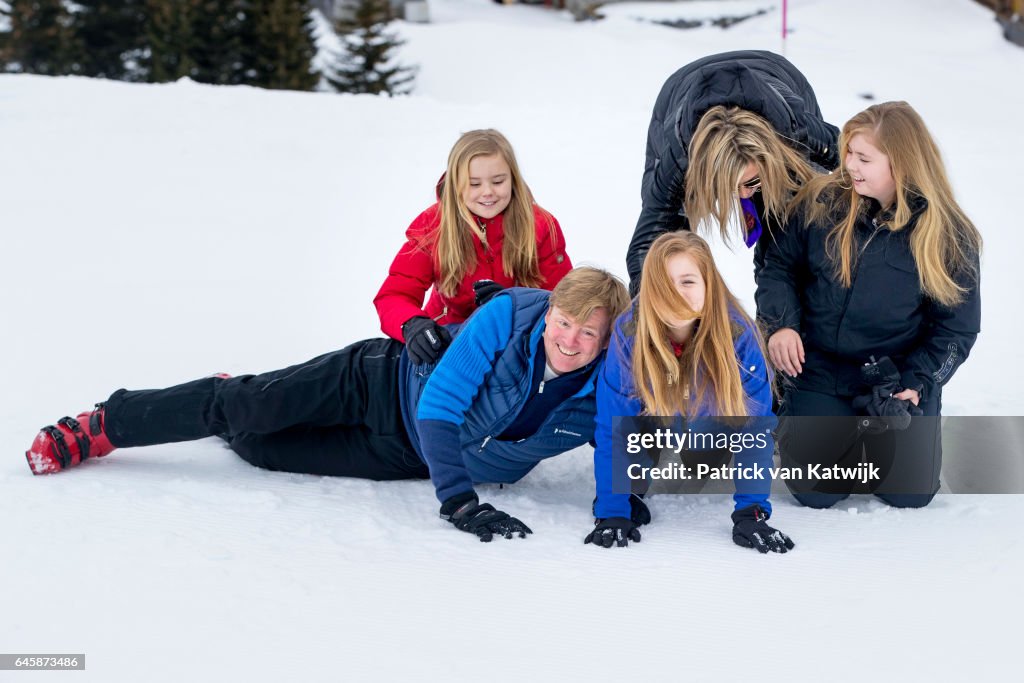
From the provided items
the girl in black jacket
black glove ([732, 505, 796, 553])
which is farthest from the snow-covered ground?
the girl in black jacket

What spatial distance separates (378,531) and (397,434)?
52cm

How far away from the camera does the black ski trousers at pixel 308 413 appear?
10.8ft

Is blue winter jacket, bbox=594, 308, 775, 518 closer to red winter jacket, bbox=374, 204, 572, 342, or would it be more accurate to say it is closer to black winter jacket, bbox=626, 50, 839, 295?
black winter jacket, bbox=626, 50, 839, 295

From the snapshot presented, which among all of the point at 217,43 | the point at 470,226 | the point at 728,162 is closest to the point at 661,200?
the point at 728,162

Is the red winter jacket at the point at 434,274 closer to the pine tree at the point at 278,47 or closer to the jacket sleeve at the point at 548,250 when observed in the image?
the jacket sleeve at the point at 548,250

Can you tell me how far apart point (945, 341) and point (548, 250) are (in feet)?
4.36

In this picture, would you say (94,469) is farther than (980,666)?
Yes

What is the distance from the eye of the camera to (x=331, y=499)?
309 centimetres

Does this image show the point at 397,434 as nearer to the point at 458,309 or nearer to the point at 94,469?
the point at 458,309

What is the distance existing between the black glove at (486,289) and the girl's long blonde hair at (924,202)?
3.61 ft

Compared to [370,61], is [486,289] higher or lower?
lower

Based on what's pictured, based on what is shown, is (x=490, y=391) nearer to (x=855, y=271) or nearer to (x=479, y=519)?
(x=479, y=519)

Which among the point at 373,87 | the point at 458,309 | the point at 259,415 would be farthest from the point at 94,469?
the point at 373,87

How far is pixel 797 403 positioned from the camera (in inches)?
135
